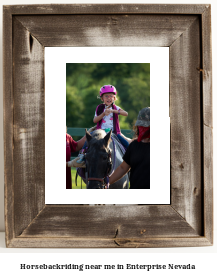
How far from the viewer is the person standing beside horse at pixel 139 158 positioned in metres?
1.21

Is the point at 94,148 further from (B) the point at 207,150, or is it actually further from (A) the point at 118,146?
(B) the point at 207,150

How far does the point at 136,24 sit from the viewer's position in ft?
3.87

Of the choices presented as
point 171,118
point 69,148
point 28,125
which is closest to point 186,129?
point 171,118

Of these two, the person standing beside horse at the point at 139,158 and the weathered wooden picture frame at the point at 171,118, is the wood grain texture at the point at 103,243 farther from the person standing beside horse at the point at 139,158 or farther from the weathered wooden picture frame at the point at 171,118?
the person standing beside horse at the point at 139,158

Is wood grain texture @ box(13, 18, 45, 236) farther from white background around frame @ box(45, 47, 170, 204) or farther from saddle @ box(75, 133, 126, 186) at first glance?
saddle @ box(75, 133, 126, 186)

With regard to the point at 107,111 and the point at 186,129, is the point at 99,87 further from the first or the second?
the point at 186,129

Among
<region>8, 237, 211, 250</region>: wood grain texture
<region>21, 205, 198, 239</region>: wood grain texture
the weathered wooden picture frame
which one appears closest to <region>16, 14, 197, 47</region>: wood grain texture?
the weathered wooden picture frame

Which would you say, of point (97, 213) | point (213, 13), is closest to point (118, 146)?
point (97, 213)

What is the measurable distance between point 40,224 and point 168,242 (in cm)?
49

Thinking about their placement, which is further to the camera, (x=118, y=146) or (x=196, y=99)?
(x=118, y=146)

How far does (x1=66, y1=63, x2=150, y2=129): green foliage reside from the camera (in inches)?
48.3

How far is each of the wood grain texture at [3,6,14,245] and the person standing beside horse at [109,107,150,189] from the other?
0.40m

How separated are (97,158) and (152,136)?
240 millimetres

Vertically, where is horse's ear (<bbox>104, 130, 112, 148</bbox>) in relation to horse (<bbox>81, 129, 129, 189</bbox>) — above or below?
above
